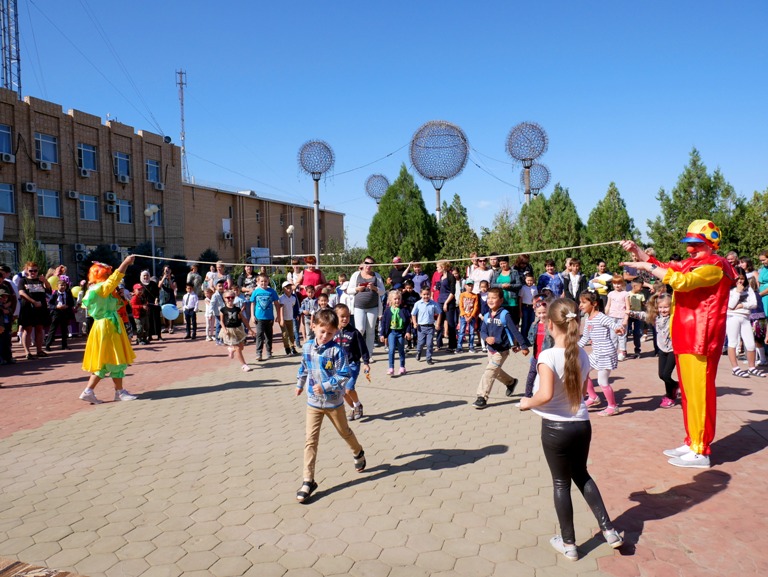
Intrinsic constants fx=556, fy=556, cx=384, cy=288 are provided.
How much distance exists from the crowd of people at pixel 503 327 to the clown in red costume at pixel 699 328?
1 cm

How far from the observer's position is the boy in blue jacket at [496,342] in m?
7.54

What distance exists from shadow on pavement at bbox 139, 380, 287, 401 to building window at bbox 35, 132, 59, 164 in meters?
27.5

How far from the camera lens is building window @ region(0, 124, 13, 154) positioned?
93.6ft

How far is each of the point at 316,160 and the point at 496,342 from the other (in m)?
13.2

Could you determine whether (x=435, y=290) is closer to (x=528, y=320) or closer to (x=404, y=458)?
(x=528, y=320)

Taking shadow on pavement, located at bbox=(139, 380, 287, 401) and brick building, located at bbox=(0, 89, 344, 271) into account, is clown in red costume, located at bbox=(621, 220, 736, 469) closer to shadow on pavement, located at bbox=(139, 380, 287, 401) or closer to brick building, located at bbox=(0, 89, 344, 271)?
shadow on pavement, located at bbox=(139, 380, 287, 401)

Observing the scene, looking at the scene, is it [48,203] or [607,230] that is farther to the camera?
[48,203]

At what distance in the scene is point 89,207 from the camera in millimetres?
33531

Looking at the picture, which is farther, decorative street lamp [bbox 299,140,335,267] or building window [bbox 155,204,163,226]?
building window [bbox 155,204,163,226]

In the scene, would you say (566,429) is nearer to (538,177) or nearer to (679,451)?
(679,451)

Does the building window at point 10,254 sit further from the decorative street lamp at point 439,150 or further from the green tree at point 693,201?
the green tree at point 693,201

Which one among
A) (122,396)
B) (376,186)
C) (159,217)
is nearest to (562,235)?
(376,186)

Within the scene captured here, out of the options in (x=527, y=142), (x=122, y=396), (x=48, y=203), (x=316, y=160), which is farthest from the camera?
(x=48, y=203)

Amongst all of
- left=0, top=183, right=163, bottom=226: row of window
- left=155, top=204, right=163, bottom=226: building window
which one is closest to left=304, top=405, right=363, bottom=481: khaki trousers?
left=0, top=183, right=163, bottom=226: row of window
